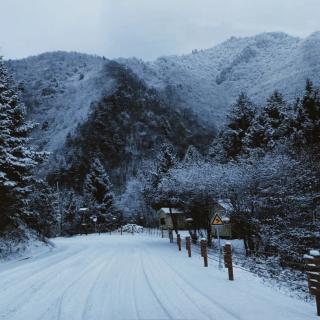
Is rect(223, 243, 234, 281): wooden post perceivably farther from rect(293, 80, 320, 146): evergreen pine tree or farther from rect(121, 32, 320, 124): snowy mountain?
rect(121, 32, 320, 124): snowy mountain

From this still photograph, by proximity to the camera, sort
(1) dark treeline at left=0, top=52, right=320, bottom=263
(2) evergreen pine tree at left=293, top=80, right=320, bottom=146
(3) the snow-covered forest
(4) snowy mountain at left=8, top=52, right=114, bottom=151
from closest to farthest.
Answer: (1) dark treeline at left=0, top=52, right=320, bottom=263
(3) the snow-covered forest
(2) evergreen pine tree at left=293, top=80, right=320, bottom=146
(4) snowy mountain at left=8, top=52, right=114, bottom=151

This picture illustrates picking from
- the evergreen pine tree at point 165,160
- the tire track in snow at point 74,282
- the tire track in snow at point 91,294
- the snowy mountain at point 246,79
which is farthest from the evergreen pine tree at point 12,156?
the snowy mountain at point 246,79

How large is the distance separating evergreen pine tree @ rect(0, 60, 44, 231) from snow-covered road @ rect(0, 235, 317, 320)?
8406 millimetres

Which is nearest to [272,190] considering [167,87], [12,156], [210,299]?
[12,156]

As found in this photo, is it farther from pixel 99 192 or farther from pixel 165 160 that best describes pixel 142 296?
pixel 99 192

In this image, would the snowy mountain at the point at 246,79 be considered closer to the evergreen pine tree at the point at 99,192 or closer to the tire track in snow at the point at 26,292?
the evergreen pine tree at the point at 99,192

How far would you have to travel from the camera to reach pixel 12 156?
25266 millimetres

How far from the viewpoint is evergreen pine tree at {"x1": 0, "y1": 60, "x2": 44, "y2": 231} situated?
25297 mm

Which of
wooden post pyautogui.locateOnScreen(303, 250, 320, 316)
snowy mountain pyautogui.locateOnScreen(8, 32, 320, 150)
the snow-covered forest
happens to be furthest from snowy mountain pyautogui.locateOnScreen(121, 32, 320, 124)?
wooden post pyautogui.locateOnScreen(303, 250, 320, 316)

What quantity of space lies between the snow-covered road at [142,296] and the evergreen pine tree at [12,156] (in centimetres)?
841

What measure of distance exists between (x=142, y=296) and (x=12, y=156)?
16.3 m

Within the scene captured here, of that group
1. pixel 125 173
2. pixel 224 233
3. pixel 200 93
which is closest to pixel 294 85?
pixel 125 173

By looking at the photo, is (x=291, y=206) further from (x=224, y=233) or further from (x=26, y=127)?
(x=224, y=233)

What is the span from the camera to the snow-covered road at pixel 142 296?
9273mm
